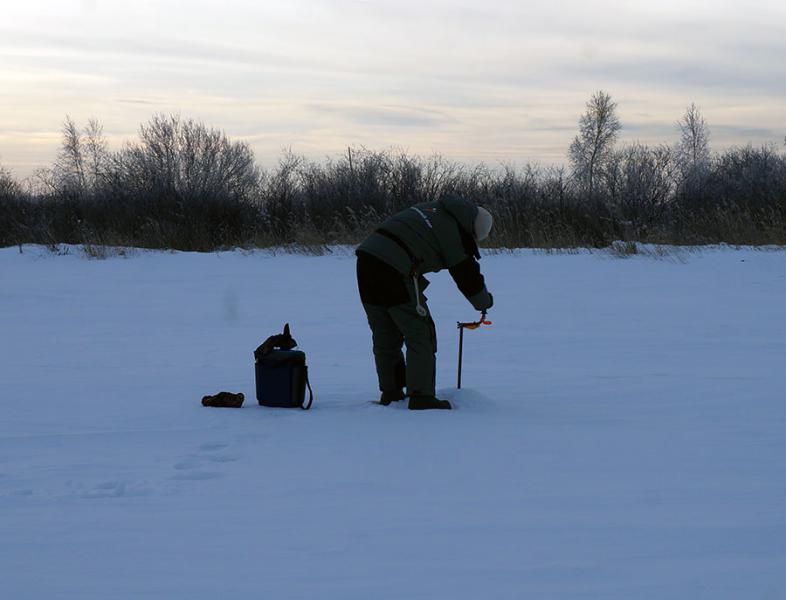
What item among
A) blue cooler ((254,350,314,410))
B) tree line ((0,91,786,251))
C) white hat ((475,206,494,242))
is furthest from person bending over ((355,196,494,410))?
tree line ((0,91,786,251))

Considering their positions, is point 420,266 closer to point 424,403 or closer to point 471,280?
point 471,280

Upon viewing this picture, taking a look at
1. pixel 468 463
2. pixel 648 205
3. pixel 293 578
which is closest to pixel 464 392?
pixel 468 463

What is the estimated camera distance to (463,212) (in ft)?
20.2

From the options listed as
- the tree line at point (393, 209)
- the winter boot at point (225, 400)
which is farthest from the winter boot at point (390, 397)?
the tree line at point (393, 209)

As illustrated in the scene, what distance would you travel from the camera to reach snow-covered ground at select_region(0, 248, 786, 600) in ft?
11.1

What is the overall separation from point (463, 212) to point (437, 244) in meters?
0.28

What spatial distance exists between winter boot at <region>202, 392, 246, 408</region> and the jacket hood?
201 centimetres

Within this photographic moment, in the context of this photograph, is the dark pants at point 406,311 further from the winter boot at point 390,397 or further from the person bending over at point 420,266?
the winter boot at point 390,397

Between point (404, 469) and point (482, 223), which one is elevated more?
point (482, 223)

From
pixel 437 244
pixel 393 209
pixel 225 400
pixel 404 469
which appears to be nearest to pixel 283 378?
pixel 225 400

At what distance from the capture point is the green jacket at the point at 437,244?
6152mm

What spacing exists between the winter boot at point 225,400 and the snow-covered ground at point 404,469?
0.12 meters

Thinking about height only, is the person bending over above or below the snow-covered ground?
above

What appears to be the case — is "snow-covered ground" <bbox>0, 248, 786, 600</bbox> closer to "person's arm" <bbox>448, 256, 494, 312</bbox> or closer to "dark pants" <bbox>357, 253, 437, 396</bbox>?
"dark pants" <bbox>357, 253, 437, 396</bbox>
